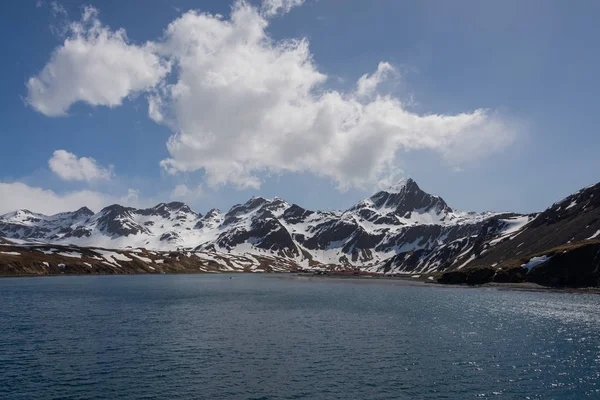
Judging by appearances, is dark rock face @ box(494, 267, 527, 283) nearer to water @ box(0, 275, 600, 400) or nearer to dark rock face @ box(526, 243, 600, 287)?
dark rock face @ box(526, 243, 600, 287)

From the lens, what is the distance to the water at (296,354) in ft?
134

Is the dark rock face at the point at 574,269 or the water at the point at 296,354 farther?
the dark rock face at the point at 574,269

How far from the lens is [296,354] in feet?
179

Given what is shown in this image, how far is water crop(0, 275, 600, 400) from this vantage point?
40812 millimetres

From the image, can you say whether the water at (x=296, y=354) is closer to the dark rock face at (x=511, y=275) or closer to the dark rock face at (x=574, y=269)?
the dark rock face at (x=574, y=269)

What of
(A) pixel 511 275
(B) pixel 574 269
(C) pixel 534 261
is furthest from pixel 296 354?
(C) pixel 534 261

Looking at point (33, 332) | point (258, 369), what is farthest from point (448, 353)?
point (33, 332)

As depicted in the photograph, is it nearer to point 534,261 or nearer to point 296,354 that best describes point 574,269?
point 534,261

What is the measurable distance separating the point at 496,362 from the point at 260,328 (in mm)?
38211

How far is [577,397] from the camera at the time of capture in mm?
39000

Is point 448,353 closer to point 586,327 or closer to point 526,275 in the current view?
point 586,327

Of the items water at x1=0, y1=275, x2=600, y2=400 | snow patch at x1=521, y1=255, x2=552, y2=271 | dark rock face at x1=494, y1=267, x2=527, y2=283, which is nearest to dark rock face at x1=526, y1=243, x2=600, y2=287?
snow patch at x1=521, y1=255, x2=552, y2=271

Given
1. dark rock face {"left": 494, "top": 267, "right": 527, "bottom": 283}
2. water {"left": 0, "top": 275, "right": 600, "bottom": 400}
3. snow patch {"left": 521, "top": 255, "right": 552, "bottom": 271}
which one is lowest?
water {"left": 0, "top": 275, "right": 600, "bottom": 400}

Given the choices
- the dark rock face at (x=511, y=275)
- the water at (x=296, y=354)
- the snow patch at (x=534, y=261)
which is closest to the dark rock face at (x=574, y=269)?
the snow patch at (x=534, y=261)
